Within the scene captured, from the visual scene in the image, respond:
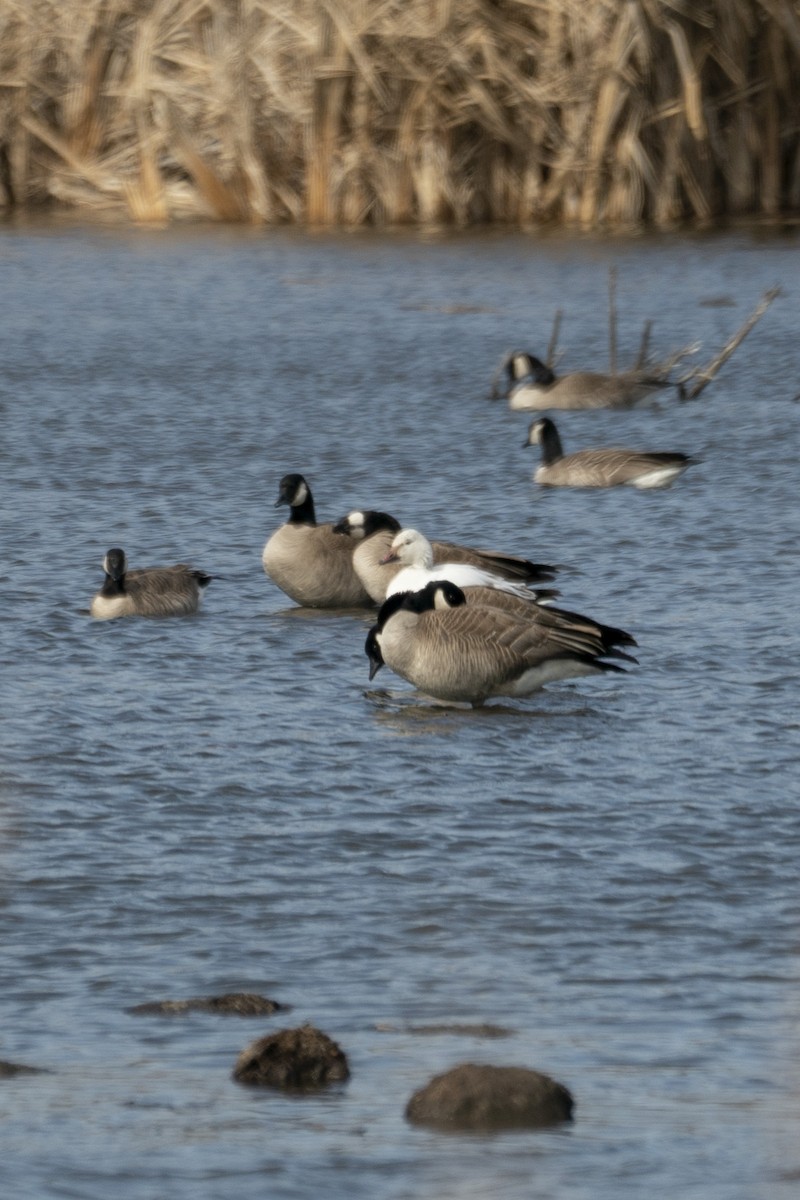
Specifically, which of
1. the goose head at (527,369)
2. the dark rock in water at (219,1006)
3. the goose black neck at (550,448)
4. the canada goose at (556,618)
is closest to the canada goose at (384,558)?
the canada goose at (556,618)

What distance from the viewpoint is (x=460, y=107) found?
3416 centimetres

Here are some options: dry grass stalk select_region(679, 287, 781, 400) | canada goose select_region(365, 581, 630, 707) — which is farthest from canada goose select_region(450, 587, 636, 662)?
dry grass stalk select_region(679, 287, 781, 400)

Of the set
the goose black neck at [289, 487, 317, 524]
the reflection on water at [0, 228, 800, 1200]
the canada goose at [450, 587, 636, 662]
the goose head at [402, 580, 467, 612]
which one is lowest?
the reflection on water at [0, 228, 800, 1200]

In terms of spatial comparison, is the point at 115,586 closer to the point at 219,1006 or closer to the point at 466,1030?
the point at 219,1006

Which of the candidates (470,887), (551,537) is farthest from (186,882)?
(551,537)

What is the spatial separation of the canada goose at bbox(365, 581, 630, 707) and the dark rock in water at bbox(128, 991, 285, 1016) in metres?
4.04

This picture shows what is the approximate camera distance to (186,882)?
24.8ft

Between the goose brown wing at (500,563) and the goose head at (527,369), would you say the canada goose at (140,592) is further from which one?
the goose head at (527,369)

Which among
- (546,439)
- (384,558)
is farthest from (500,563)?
(546,439)

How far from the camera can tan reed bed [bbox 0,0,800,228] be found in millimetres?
33812

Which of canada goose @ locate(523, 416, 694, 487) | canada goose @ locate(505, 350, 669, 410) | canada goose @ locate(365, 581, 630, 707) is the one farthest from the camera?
canada goose @ locate(505, 350, 669, 410)

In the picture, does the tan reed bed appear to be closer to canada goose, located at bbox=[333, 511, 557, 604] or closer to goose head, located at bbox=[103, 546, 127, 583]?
canada goose, located at bbox=[333, 511, 557, 604]

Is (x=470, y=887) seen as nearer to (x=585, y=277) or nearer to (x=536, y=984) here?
(x=536, y=984)

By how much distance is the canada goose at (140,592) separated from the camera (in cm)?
1205
